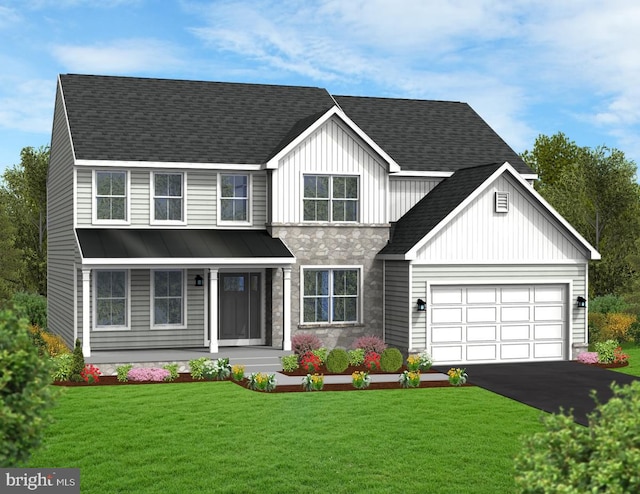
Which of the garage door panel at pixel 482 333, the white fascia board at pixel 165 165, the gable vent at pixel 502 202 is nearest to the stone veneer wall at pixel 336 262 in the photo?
the white fascia board at pixel 165 165

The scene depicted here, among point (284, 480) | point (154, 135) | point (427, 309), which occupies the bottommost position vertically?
point (284, 480)

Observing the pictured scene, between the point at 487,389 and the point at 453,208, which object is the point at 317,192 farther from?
the point at 487,389

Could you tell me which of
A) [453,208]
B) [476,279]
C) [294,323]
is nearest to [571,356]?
[476,279]

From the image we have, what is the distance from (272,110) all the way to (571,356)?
13.1m

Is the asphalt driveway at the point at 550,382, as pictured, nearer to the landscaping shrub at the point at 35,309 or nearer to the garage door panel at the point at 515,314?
the garage door panel at the point at 515,314

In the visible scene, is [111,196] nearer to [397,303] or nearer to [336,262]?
[336,262]

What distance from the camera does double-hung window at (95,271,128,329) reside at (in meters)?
26.0

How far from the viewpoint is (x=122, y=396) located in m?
19.3

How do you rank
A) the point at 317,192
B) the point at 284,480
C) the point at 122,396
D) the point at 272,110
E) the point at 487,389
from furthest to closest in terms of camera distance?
the point at 272,110, the point at 317,192, the point at 487,389, the point at 122,396, the point at 284,480

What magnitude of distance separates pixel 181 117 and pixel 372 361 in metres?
10.9

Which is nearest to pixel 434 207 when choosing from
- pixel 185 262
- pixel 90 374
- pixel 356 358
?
pixel 356 358

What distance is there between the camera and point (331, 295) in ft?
88.3

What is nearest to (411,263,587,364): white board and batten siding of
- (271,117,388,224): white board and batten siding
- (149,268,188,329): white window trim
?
(271,117,388,224): white board and batten siding

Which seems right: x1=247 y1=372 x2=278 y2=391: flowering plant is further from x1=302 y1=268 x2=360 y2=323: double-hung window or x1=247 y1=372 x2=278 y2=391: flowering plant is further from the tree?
the tree
